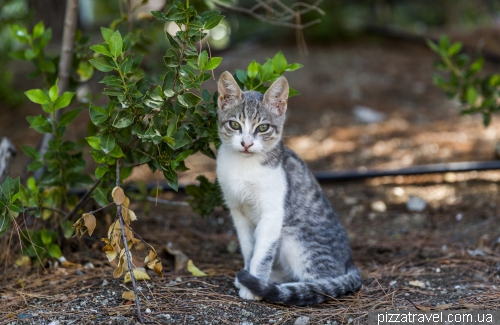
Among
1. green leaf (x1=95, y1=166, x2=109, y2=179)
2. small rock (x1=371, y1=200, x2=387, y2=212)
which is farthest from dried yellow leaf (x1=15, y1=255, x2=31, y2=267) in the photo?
small rock (x1=371, y1=200, x2=387, y2=212)

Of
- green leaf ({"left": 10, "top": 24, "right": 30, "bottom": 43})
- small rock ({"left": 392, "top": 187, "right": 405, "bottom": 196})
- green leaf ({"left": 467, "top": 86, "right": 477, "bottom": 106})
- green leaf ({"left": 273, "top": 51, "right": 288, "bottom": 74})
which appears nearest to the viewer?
green leaf ({"left": 273, "top": 51, "right": 288, "bottom": 74})

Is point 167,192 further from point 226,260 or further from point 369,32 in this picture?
point 369,32

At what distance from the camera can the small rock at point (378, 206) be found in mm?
4824

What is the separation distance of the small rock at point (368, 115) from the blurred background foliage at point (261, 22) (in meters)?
1.30

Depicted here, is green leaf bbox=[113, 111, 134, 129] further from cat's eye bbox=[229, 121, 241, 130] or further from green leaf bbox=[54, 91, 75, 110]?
cat's eye bbox=[229, 121, 241, 130]

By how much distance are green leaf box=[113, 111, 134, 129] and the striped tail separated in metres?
1.07

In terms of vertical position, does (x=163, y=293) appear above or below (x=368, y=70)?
below

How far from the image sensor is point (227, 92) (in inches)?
129

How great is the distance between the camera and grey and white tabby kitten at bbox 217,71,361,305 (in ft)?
10.6

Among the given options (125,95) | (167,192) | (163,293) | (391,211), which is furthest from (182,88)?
(391,211)

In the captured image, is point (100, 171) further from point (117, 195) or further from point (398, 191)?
point (398, 191)

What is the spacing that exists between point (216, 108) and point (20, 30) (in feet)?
4.84

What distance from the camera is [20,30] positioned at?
11.9 ft

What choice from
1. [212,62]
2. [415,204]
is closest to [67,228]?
[212,62]
